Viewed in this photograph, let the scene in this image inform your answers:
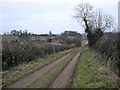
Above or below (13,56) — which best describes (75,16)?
above

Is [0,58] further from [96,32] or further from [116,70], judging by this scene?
[96,32]

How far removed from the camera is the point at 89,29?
75.9 metres

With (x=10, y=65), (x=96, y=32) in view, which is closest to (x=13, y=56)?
(x=10, y=65)

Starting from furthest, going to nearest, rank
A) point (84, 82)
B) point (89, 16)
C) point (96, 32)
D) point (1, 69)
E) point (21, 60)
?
point (89, 16)
point (96, 32)
point (21, 60)
point (1, 69)
point (84, 82)

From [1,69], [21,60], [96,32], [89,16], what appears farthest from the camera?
[89,16]

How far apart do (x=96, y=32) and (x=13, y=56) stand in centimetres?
4168

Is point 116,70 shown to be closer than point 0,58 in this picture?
Yes

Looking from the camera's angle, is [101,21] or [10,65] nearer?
[10,65]

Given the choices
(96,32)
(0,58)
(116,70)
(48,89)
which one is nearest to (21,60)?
(0,58)

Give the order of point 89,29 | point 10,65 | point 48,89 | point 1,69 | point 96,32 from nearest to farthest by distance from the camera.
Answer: point 48,89 < point 1,69 < point 10,65 < point 96,32 < point 89,29

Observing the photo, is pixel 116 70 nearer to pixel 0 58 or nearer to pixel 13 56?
pixel 0 58

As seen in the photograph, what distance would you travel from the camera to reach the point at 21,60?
108 feet

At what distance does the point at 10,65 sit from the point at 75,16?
60.6m

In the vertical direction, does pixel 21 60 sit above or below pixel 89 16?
below
